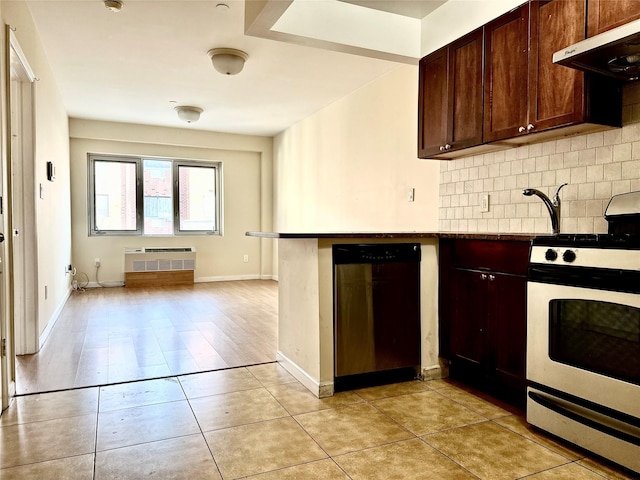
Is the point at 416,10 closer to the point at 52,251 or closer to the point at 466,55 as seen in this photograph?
the point at 466,55

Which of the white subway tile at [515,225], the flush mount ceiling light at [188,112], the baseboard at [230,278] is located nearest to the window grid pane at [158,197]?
the baseboard at [230,278]

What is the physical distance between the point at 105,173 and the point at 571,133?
6.80 meters

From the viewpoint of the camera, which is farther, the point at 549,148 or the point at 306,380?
the point at 306,380

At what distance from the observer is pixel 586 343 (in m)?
1.87

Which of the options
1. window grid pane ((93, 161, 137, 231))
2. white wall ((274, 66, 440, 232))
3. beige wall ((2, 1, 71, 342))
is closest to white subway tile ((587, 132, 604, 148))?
white wall ((274, 66, 440, 232))

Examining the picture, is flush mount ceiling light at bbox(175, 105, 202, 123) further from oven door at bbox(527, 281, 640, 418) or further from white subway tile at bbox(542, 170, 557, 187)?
oven door at bbox(527, 281, 640, 418)

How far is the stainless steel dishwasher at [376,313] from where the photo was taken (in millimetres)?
2596

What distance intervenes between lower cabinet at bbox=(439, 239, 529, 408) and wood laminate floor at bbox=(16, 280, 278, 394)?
1343 millimetres

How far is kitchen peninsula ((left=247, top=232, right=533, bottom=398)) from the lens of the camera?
2.54 metres

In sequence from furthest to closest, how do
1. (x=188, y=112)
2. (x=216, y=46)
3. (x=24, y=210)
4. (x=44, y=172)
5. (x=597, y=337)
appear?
(x=188, y=112) < (x=44, y=172) < (x=216, y=46) < (x=24, y=210) < (x=597, y=337)

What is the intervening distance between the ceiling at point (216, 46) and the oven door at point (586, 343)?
2073 millimetres

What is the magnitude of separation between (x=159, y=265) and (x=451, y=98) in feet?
18.4

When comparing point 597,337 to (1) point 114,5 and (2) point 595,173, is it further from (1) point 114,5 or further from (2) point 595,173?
(1) point 114,5

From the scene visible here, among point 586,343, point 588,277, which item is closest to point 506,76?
point 588,277
